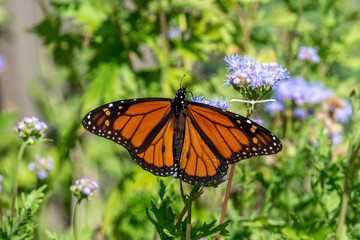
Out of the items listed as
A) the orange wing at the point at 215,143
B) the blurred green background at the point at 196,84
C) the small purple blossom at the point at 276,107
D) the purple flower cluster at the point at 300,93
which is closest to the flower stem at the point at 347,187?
the blurred green background at the point at 196,84

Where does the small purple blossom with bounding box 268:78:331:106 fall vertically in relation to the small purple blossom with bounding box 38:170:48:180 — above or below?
above

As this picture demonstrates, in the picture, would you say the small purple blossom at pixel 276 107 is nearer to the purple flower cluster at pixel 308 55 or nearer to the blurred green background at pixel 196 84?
the blurred green background at pixel 196 84

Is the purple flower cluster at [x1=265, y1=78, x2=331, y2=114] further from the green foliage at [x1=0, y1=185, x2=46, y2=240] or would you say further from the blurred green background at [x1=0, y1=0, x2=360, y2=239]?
the green foliage at [x1=0, y1=185, x2=46, y2=240]

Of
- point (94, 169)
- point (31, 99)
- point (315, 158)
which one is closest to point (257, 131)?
point (315, 158)

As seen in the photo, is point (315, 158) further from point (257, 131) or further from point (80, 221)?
point (80, 221)

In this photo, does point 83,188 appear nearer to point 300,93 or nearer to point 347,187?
point 347,187

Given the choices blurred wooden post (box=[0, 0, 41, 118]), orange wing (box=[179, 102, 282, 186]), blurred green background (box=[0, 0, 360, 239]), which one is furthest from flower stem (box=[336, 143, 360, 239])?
blurred wooden post (box=[0, 0, 41, 118])
